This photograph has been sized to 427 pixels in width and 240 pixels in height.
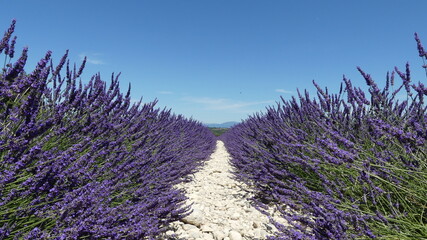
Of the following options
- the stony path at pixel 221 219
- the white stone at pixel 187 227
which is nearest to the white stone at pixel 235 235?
the stony path at pixel 221 219

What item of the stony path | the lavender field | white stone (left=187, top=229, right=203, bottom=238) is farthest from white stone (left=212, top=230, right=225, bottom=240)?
the lavender field

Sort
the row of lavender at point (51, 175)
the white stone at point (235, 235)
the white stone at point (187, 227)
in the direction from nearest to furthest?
the row of lavender at point (51, 175), the white stone at point (235, 235), the white stone at point (187, 227)

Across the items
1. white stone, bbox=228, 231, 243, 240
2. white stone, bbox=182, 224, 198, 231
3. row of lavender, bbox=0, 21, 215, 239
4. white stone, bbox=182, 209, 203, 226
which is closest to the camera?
row of lavender, bbox=0, 21, 215, 239

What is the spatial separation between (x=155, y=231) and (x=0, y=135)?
102 cm

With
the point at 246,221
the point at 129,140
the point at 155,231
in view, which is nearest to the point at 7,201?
the point at 155,231

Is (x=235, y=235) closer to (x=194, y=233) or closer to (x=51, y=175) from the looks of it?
(x=194, y=233)

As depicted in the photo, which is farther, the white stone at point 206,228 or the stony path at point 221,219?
the white stone at point 206,228

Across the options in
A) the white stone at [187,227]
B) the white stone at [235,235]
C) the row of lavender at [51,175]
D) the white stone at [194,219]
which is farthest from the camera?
the white stone at [194,219]

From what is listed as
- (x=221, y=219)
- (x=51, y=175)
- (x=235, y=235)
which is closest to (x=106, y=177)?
(x=51, y=175)

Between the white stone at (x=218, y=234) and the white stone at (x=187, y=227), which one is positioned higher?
the white stone at (x=187, y=227)

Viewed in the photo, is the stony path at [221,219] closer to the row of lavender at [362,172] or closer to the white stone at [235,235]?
the white stone at [235,235]

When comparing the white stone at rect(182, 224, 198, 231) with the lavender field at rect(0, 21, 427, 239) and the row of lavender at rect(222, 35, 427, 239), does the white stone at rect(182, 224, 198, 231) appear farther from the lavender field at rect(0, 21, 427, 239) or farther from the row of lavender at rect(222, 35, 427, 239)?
the row of lavender at rect(222, 35, 427, 239)

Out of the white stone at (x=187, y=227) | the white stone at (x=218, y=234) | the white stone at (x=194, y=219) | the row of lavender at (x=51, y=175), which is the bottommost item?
the white stone at (x=218, y=234)

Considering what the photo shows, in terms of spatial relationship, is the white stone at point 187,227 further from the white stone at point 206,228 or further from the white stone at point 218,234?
the white stone at point 218,234
